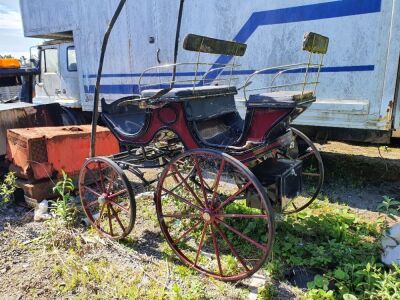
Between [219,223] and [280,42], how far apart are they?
264 centimetres

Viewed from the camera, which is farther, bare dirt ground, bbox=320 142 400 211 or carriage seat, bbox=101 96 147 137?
bare dirt ground, bbox=320 142 400 211

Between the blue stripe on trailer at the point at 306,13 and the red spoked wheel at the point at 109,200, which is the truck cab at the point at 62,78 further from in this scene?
the red spoked wheel at the point at 109,200

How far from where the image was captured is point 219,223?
9.25ft

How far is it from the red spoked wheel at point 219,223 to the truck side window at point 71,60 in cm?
433

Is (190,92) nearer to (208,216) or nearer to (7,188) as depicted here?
(208,216)

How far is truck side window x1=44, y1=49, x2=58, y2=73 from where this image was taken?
24.0 ft

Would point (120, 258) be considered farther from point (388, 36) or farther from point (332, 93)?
point (388, 36)

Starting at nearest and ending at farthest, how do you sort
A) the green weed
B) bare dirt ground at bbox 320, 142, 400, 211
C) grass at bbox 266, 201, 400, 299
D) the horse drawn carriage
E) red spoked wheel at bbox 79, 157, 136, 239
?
1. grass at bbox 266, 201, 400, 299
2. the horse drawn carriage
3. red spoked wheel at bbox 79, 157, 136, 239
4. the green weed
5. bare dirt ground at bbox 320, 142, 400, 211

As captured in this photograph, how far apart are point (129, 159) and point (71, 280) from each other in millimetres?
1171

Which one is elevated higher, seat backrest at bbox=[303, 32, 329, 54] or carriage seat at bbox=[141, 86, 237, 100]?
seat backrest at bbox=[303, 32, 329, 54]

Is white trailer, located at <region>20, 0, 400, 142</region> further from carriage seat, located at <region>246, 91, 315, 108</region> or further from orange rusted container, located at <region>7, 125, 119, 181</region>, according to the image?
orange rusted container, located at <region>7, 125, 119, 181</region>

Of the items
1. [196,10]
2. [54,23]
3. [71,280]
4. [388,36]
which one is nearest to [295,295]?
[71,280]

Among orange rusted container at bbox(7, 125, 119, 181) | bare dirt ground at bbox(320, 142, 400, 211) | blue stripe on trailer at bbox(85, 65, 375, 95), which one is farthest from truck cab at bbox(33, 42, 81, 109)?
bare dirt ground at bbox(320, 142, 400, 211)

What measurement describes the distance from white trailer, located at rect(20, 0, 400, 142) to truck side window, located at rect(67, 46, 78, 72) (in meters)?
0.27
